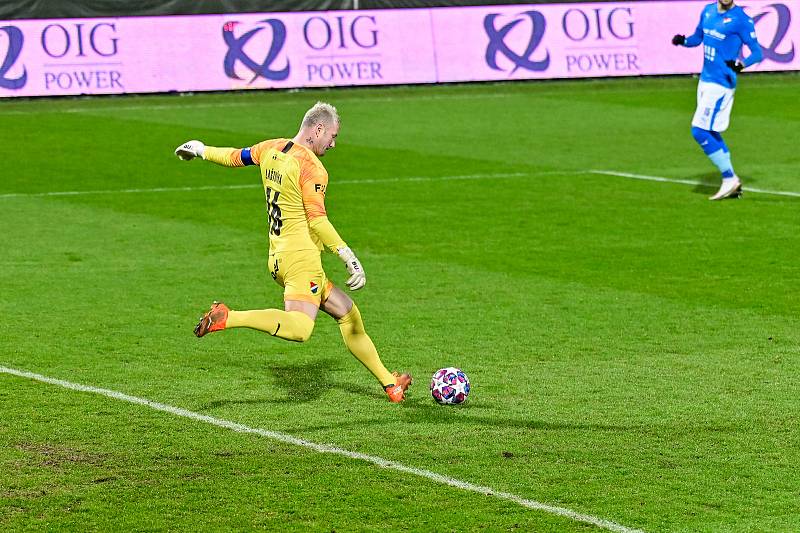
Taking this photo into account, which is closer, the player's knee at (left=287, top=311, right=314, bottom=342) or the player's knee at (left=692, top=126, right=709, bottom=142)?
the player's knee at (left=287, top=311, right=314, bottom=342)

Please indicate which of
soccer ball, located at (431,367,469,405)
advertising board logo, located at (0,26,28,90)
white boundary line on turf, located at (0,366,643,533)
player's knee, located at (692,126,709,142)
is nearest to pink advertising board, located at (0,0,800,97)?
advertising board logo, located at (0,26,28,90)

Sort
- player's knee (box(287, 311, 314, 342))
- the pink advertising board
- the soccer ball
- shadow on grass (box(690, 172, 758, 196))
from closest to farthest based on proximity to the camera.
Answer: player's knee (box(287, 311, 314, 342)) → the soccer ball → shadow on grass (box(690, 172, 758, 196)) → the pink advertising board

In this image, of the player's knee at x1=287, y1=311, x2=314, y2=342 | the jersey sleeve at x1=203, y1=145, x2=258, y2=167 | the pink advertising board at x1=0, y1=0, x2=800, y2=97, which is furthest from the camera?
the pink advertising board at x1=0, y1=0, x2=800, y2=97

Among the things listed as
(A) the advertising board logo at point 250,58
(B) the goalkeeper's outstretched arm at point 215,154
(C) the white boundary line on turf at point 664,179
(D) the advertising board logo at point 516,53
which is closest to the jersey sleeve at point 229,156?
(B) the goalkeeper's outstretched arm at point 215,154

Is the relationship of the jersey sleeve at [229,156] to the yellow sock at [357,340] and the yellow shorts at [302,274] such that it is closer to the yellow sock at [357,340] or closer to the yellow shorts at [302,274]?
the yellow shorts at [302,274]

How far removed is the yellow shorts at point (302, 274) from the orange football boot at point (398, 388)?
72cm

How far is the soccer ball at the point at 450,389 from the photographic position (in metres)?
9.83

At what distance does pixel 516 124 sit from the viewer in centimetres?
2666

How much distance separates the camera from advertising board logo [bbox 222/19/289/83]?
3066cm

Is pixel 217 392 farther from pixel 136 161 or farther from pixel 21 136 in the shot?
pixel 21 136

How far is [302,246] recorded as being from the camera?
9695 millimetres

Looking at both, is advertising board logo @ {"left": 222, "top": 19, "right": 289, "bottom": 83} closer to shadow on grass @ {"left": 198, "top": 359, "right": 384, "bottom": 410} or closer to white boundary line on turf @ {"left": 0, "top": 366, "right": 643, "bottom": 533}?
shadow on grass @ {"left": 198, "top": 359, "right": 384, "bottom": 410}

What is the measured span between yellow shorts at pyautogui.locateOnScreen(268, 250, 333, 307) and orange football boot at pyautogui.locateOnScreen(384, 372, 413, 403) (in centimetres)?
72

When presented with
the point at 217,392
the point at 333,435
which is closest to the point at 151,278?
the point at 217,392
